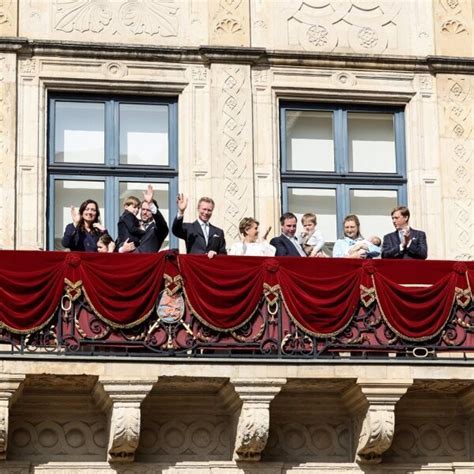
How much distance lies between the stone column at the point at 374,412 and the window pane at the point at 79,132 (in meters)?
4.51

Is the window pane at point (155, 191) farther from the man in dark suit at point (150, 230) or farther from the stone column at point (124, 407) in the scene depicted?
the stone column at point (124, 407)

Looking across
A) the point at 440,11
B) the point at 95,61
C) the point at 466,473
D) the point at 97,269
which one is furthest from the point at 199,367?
the point at 440,11

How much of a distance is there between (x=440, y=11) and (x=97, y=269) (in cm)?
608

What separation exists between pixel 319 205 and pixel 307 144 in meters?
0.78

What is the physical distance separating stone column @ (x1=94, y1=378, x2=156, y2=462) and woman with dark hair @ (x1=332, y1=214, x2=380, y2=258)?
2.90 meters

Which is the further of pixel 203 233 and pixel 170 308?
pixel 203 233

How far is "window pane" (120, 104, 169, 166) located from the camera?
22219 mm

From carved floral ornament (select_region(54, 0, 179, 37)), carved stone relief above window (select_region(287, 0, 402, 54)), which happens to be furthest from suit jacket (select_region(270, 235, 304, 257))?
carved floral ornament (select_region(54, 0, 179, 37))

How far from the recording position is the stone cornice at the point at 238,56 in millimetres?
21875

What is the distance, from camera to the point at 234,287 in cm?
1950

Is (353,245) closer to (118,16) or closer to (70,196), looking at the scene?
(70,196)

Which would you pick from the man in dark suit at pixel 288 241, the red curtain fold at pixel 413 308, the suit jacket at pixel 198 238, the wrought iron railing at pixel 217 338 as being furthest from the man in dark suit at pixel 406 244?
the suit jacket at pixel 198 238

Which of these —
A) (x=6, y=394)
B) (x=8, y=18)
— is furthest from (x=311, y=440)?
(x=8, y=18)

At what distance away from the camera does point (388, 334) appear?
19.7 metres
